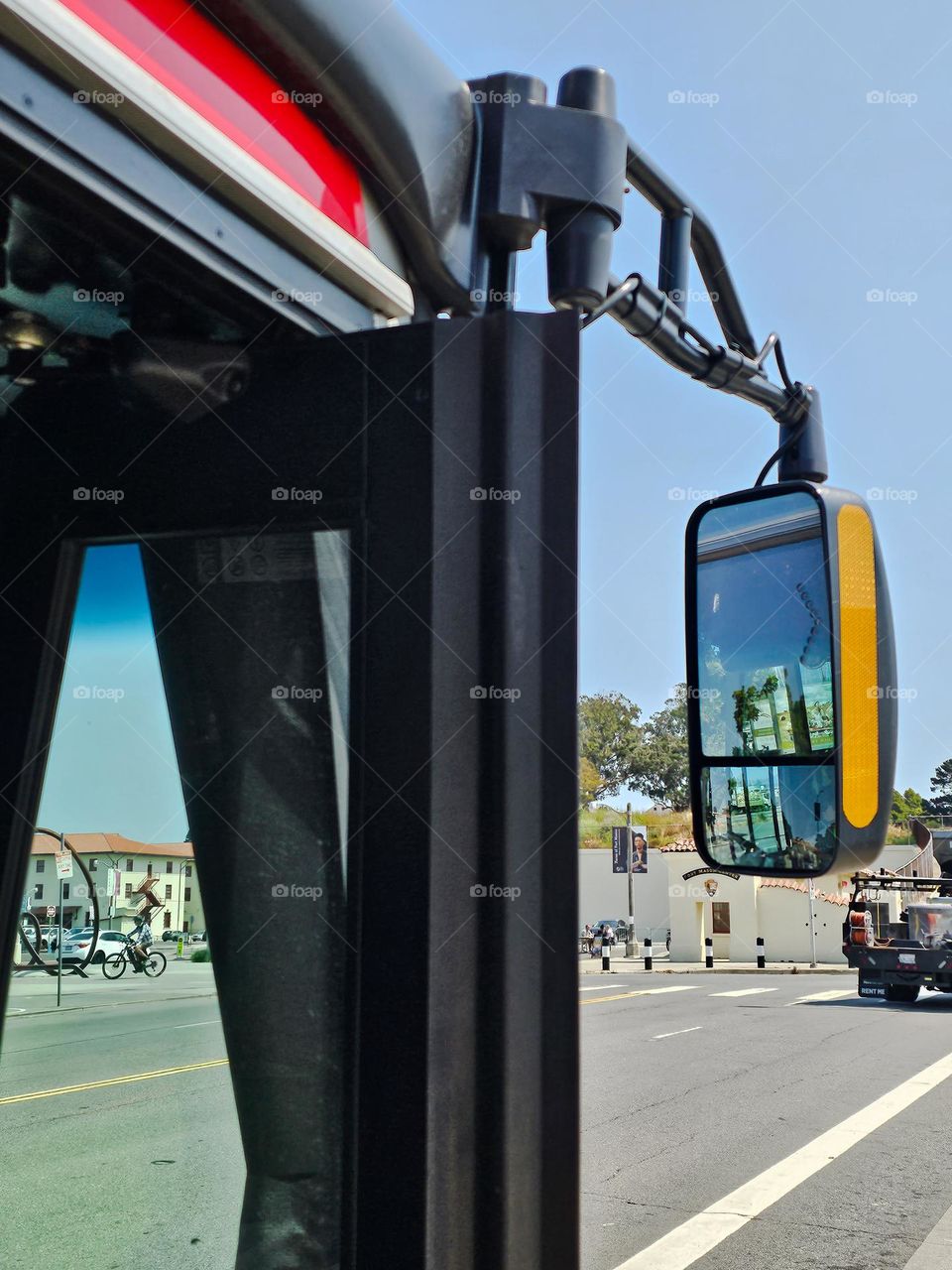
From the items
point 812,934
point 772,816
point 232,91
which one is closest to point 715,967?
point 812,934

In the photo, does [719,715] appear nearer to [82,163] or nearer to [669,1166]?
[82,163]

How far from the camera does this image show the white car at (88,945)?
1.34 meters

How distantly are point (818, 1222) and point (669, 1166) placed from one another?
1.28 meters

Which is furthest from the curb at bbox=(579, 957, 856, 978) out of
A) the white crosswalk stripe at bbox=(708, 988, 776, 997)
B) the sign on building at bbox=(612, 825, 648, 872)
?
the white crosswalk stripe at bbox=(708, 988, 776, 997)

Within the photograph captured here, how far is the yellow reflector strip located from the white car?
85 cm

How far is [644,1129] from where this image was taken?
8.00m

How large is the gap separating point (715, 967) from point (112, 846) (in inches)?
1183

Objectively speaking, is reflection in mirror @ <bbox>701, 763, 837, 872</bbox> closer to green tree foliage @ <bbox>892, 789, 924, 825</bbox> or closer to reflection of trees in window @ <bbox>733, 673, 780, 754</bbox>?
reflection of trees in window @ <bbox>733, 673, 780, 754</bbox>

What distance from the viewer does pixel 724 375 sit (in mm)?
2217

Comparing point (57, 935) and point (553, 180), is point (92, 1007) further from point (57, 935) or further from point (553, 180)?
point (553, 180)

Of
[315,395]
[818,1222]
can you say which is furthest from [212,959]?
[818,1222]

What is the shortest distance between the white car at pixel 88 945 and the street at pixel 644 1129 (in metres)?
0.03

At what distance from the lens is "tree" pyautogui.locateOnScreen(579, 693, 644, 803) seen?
66438 mm

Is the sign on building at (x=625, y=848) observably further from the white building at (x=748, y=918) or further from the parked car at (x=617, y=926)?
the parked car at (x=617, y=926)
